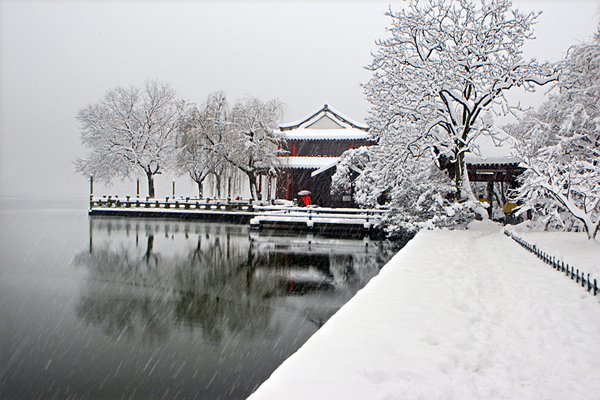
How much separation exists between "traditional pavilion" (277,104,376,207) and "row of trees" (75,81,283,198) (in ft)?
6.98

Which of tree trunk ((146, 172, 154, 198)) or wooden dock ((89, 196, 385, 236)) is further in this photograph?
tree trunk ((146, 172, 154, 198))

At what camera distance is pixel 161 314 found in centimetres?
780

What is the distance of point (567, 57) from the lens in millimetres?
16875

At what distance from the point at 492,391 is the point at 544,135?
1745 cm

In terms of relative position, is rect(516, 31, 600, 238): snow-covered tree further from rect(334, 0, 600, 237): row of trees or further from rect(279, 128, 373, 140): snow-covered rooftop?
rect(279, 128, 373, 140): snow-covered rooftop

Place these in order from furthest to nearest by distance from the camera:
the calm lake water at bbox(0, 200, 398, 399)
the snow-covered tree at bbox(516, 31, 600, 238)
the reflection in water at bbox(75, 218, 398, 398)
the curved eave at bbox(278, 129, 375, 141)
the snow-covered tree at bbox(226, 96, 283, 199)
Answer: the curved eave at bbox(278, 129, 375, 141)
the snow-covered tree at bbox(226, 96, 283, 199)
the snow-covered tree at bbox(516, 31, 600, 238)
the reflection in water at bbox(75, 218, 398, 398)
the calm lake water at bbox(0, 200, 398, 399)

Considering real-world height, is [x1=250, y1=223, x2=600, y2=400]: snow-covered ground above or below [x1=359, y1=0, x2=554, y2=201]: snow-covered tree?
below

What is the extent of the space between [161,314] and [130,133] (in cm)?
3694

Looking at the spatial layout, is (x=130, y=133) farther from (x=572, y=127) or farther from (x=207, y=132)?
(x=572, y=127)

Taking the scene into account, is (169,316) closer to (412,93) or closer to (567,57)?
(412,93)

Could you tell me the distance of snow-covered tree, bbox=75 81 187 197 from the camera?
4066cm

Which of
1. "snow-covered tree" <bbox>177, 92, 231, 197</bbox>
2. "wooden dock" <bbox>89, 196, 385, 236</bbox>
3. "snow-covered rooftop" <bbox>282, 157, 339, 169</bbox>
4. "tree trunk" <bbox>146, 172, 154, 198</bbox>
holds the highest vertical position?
"snow-covered tree" <bbox>177, 92, 231, 197</bbox>

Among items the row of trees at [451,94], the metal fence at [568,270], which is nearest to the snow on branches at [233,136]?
the row of trees at [451,94]

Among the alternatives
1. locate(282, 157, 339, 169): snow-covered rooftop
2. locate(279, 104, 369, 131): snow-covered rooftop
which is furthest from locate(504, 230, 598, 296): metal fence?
locate(279, 104, 369, 131): snow-covered rooftop
